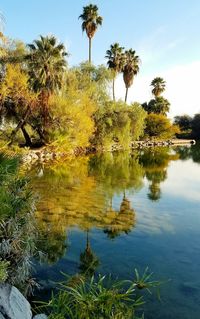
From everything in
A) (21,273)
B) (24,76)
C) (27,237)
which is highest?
(24,76)

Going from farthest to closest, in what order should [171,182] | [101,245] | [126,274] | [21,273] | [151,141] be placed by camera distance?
1. [151,141]
2. [171,182]
3. [101,245]
4. [126,274]
5. [21,273]

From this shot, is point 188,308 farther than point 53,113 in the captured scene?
No

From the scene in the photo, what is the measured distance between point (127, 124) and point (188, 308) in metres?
44.7

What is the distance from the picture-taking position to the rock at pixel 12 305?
498 cm

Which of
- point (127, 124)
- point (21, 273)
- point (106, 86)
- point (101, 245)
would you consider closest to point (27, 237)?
point (21, 273)

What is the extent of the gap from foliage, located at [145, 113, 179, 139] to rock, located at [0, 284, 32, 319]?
7038cm

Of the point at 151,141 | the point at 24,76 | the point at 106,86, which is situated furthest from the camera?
the point at 151,141

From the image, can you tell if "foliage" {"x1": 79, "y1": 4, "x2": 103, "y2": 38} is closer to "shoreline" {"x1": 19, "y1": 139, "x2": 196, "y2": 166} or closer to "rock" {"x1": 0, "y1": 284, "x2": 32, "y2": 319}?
"shoreline" {"x1": 19, "y1": 139, "x2": 196, "y2": 166}

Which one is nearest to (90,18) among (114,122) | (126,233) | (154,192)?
(114,122)

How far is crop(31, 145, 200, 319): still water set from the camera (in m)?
8.42

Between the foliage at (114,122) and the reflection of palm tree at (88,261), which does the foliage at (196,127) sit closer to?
the foliage at (114,122)

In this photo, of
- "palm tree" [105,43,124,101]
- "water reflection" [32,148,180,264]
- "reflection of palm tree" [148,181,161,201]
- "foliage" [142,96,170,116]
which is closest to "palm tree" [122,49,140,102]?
"palm tree" [105,43,124,101]

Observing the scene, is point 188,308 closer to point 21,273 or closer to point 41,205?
point 21,273

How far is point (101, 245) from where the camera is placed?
11.0 metres
